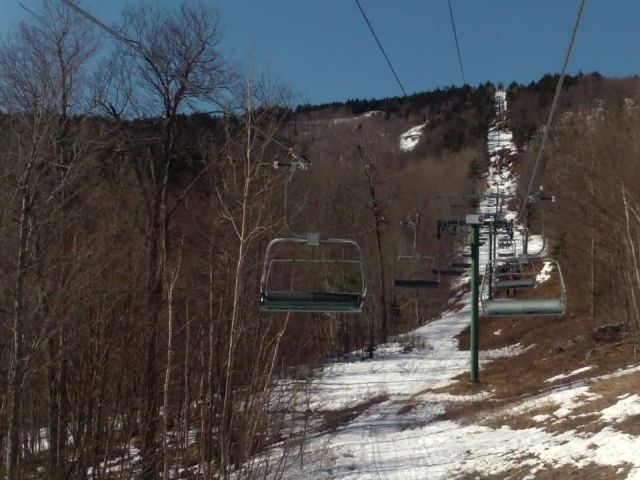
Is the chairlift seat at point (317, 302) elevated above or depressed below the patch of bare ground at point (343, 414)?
above

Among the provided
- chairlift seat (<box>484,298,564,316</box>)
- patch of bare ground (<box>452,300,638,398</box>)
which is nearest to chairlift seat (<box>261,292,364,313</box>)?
chairlift seat (<box>484,298,564,316</box>)

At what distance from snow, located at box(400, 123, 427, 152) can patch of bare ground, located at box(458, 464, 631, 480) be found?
70.3m

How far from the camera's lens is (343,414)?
58.3 ft

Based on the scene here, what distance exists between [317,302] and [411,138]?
296 feet

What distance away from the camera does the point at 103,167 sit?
1385 cm

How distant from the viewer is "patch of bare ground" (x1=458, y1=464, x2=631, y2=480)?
27.7 ft

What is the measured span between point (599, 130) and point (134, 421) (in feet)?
78.3

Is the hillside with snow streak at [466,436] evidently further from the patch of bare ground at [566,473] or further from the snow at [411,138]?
the snow at [411,138]

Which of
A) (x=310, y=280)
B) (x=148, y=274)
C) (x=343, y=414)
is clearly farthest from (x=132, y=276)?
(x=310, y=280)

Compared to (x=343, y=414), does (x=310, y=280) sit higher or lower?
higher

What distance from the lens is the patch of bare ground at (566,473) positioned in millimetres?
8438

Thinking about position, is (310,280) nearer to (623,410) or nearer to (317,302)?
(623,410)

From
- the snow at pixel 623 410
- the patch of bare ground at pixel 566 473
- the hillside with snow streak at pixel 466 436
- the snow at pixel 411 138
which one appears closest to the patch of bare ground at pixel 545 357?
the hillside with snow streak at pixel 466 436

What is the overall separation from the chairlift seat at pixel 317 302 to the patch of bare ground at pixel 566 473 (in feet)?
15.5
